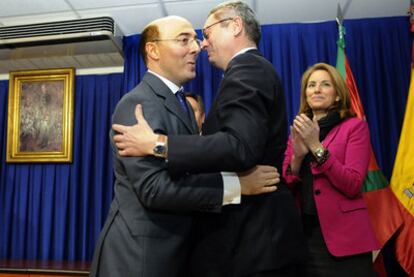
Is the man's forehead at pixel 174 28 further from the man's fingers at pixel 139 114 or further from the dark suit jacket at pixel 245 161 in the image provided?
the man's fingers at pixel 139 114

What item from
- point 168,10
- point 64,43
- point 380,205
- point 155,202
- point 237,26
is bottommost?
point 380,205

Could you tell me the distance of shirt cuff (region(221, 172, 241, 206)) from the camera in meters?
1.16

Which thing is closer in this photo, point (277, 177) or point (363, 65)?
point (277, 177)

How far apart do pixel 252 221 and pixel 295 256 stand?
0.18m

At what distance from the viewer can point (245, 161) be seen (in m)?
1.11

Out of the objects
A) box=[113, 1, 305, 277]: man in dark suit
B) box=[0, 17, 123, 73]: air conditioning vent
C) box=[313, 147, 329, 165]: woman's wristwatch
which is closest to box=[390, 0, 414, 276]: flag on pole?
box=[313, 147, 329, 165]: woman's wristwatch

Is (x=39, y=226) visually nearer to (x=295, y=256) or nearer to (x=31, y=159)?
(x=31, y=159)

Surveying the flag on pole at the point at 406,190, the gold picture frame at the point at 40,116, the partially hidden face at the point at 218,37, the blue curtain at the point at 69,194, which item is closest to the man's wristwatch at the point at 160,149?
the partially hidden face at the point at 218,37

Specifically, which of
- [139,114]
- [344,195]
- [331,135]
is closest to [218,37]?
[139,114]

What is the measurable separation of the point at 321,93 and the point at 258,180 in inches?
42.7

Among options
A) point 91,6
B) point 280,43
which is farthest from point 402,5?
A: point 91,6

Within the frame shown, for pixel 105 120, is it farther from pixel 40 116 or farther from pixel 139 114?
pixel 139 114

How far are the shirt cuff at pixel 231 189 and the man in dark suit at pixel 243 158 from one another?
0.07 m

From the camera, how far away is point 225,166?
1.10 metres
